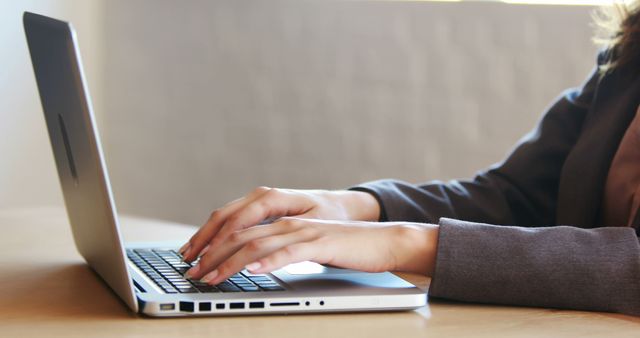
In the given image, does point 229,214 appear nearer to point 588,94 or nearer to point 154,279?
point 154,279

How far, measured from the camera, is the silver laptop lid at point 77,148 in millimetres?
764

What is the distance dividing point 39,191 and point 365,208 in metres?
1.61

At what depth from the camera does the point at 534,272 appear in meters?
0.91

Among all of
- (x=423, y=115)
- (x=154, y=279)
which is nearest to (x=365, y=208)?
(x=154, y=279)

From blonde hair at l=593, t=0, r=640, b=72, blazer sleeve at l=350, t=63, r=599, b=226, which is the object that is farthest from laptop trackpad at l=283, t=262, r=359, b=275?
blonde hair at l=593, t=0, r=640, b=72

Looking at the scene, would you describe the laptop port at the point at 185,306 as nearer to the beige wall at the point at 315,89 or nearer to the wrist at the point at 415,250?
the wrist at the point at 415,250

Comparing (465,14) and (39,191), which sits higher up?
(465,14)

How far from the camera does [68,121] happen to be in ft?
2.92

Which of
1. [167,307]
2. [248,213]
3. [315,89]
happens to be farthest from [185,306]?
[315,89]

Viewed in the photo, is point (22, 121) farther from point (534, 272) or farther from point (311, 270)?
point (534, 272)

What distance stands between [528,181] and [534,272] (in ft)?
1.78

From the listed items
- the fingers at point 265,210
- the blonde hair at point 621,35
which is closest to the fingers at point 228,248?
the fingers at point 265,210

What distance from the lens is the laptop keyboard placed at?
0.86m

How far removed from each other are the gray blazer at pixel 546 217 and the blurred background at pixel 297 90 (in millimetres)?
1159
